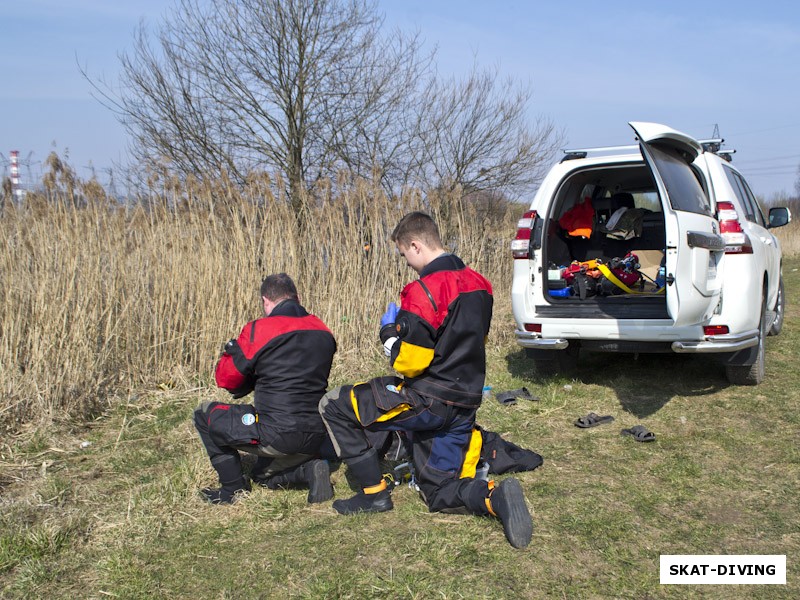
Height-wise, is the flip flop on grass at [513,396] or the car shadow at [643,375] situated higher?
the car shadow at [643,375]

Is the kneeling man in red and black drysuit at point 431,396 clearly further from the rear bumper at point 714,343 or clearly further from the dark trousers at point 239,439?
the rear bumper at point 714,343

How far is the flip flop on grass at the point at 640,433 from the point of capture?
448 centimetres

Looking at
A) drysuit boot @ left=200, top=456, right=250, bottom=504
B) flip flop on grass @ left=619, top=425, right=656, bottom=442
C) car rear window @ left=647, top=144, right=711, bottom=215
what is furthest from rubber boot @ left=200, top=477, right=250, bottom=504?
car rear window @ left=647, top=144, right=711, bottom=215

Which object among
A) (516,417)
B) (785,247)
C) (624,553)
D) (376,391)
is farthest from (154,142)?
(785,247)

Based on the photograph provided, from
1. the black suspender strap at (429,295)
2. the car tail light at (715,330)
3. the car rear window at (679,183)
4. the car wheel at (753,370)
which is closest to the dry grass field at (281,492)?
the car wheel at (753,370)

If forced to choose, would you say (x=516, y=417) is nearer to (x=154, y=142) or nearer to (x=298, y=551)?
(x=298, y=551)

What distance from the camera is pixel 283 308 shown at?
3830 mm

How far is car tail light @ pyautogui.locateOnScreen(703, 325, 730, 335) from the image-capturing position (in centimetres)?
488

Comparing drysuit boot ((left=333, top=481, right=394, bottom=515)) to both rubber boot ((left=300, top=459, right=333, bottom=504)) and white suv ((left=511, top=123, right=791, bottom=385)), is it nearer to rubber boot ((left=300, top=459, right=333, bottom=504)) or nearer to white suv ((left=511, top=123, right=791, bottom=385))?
rubber boot ((left=300, top=459, right=333, bottom=504))

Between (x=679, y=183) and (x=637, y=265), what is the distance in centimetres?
143

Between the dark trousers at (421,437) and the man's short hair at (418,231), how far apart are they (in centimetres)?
73

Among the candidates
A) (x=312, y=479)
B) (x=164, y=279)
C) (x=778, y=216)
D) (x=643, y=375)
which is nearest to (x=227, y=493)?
(x=312, y=479)

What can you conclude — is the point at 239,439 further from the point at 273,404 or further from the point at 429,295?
the point at 429,295

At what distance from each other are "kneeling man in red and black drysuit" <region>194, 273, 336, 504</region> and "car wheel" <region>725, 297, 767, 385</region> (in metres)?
3.44
